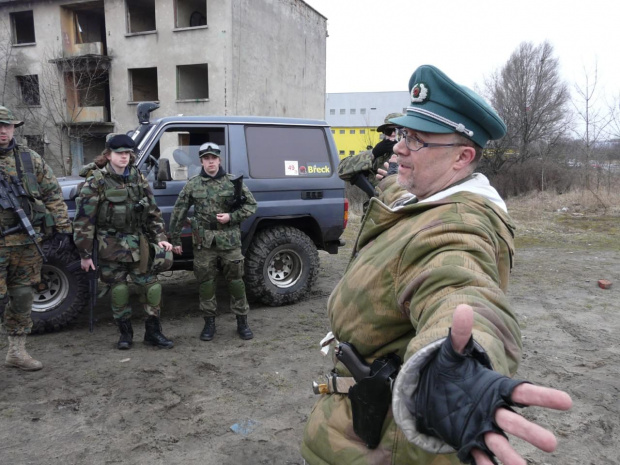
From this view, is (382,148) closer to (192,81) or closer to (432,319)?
(432,319)

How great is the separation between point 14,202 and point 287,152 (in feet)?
9.49

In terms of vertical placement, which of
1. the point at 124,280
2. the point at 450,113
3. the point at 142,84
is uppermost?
the point at 142,84

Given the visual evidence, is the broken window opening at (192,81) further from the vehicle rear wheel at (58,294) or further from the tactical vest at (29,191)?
the tactical vest at (29,191)

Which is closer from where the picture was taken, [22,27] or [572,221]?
[572,221]

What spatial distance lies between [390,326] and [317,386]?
49 cm

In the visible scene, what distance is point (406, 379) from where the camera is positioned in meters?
0.91

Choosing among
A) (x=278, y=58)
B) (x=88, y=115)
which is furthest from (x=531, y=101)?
(x=88, y=115)

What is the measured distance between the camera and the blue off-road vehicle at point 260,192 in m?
4.71

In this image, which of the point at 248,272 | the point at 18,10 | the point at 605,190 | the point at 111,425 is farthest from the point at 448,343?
the point at 18,10

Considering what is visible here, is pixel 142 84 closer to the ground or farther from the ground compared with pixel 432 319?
farther from the ground

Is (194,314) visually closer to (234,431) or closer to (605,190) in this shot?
(234,431)

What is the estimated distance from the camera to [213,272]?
4703mm

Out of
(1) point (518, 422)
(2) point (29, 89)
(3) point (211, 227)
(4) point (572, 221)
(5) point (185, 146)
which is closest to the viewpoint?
(1) point (518, 422)

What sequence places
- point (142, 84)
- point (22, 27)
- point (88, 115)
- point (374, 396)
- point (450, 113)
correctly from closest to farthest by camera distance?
point (374, 396) → point (450, 113) → point (88, 115) → point (142, 84) → point (22, 27)
